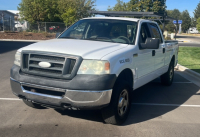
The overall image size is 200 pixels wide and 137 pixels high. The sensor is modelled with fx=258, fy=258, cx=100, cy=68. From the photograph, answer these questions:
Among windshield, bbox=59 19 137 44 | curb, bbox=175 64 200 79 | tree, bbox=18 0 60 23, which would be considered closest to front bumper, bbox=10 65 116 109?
windshield, bbox=59 19 137 44

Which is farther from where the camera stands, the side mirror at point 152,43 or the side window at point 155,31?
the side window at point 155,31

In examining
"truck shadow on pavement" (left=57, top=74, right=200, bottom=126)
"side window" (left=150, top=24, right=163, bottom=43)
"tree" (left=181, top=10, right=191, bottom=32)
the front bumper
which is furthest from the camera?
"tree" (left=181, top=10, right=191, bottom=32)

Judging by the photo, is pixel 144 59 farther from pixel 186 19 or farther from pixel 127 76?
pixel 186 19

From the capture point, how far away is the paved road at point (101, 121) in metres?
4.46

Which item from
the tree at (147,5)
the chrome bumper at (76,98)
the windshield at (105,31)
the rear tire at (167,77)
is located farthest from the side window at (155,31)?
the tree at (147,5)

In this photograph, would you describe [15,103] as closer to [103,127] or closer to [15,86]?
[15,86]

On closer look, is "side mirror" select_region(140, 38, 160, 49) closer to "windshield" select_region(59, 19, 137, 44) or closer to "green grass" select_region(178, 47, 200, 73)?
"windshield" select_region(59, 19, 137, 44)

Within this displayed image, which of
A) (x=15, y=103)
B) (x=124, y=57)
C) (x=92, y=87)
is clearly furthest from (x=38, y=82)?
(x=15, y=103)

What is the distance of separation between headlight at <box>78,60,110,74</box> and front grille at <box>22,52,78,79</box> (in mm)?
146

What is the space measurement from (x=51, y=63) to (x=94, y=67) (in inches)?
28.2

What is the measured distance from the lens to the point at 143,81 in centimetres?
585

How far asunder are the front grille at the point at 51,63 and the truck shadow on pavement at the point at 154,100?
4.47 ft

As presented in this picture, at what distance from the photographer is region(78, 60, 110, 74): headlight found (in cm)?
411

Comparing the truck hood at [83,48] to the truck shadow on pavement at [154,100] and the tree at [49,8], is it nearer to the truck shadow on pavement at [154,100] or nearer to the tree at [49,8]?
the truck shadow on pavement at [154,100]
